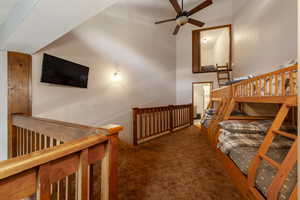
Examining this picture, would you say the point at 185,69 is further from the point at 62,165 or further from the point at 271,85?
the point at 62,165

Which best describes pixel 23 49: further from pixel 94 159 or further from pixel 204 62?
pixel 204 62

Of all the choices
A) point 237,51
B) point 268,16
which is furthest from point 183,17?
point 237,51

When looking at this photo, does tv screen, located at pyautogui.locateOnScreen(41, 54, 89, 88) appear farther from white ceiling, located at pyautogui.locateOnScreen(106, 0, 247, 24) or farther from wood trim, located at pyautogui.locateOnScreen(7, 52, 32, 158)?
white ceiling, located at pyautogui.locateOnScreen(106, 0, 247, 24)

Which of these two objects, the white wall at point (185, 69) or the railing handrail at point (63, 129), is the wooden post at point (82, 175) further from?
the white wall at point (185, 69)

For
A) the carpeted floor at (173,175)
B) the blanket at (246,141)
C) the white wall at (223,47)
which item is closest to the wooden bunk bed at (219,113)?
the carpeted floor at (173,175)

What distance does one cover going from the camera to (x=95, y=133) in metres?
0.79

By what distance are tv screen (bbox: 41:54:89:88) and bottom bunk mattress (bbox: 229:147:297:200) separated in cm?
260

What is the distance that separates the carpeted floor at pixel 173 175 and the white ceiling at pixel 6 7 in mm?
2262

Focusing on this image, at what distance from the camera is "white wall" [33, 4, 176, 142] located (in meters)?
2.00

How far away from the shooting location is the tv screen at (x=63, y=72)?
1.80m

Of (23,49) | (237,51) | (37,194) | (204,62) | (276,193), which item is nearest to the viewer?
(37,194)

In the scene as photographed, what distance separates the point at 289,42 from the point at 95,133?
3.62m

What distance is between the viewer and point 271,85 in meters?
1.56

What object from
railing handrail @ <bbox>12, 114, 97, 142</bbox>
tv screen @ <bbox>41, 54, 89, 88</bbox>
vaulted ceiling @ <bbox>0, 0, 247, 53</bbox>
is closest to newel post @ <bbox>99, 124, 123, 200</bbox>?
railing handrail @ <bbox>12, 114, 97, 142</bbox>
